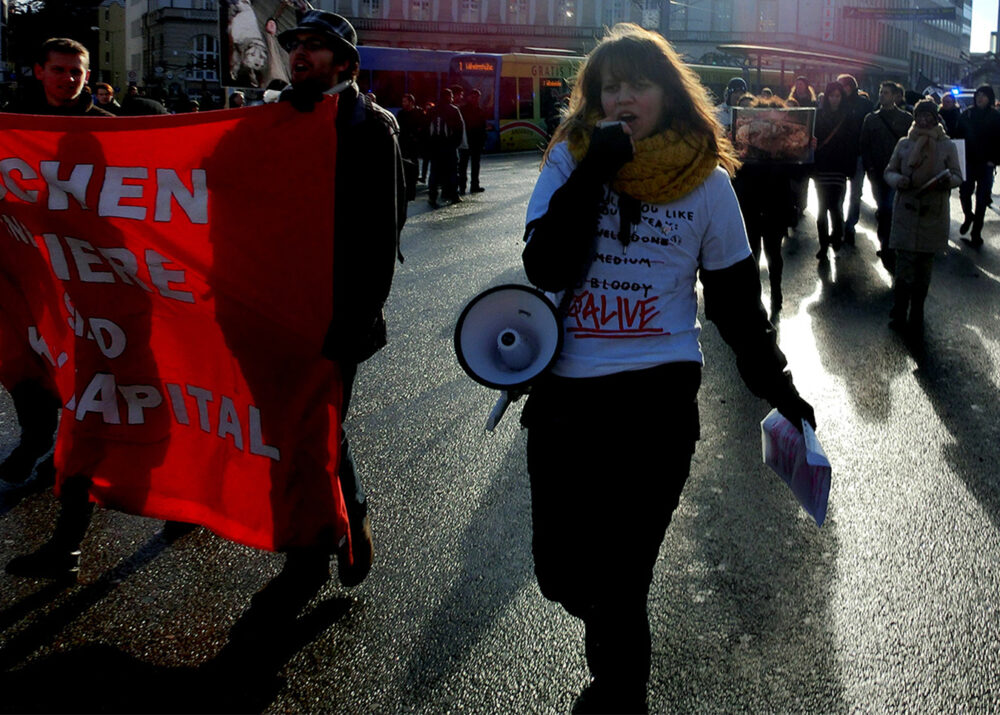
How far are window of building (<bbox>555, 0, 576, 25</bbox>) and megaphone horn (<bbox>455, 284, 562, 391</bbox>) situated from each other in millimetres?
72360

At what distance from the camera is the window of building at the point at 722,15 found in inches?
3118

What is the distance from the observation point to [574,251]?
8.27 ft

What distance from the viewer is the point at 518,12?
231 ft

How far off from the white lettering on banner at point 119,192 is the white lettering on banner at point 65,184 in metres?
0.07

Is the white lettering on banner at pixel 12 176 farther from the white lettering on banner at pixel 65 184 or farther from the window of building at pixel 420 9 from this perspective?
the window of building at pixel 420 9

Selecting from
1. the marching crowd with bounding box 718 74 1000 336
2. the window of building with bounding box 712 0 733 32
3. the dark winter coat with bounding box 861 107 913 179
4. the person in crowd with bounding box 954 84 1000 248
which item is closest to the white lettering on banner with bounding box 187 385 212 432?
the marching crowd with bounding box 718 74 1000 336

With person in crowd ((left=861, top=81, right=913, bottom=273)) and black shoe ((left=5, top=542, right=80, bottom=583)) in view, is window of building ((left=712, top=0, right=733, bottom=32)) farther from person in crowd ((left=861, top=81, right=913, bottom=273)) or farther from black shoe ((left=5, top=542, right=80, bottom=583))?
black shoe ((left=5, top=542, right=80, bottom=583))

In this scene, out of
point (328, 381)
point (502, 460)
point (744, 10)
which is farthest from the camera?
point (744, 10)

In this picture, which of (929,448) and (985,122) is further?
(985,122)

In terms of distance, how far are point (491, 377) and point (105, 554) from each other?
2.05 metres

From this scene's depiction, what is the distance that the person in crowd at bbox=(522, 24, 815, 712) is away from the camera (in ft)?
8.45

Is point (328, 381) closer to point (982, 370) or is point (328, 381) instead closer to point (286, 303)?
point (286, 303)

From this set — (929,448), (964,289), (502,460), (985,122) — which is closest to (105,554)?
(502,460)

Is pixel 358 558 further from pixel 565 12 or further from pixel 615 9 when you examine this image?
pixel 615 9
